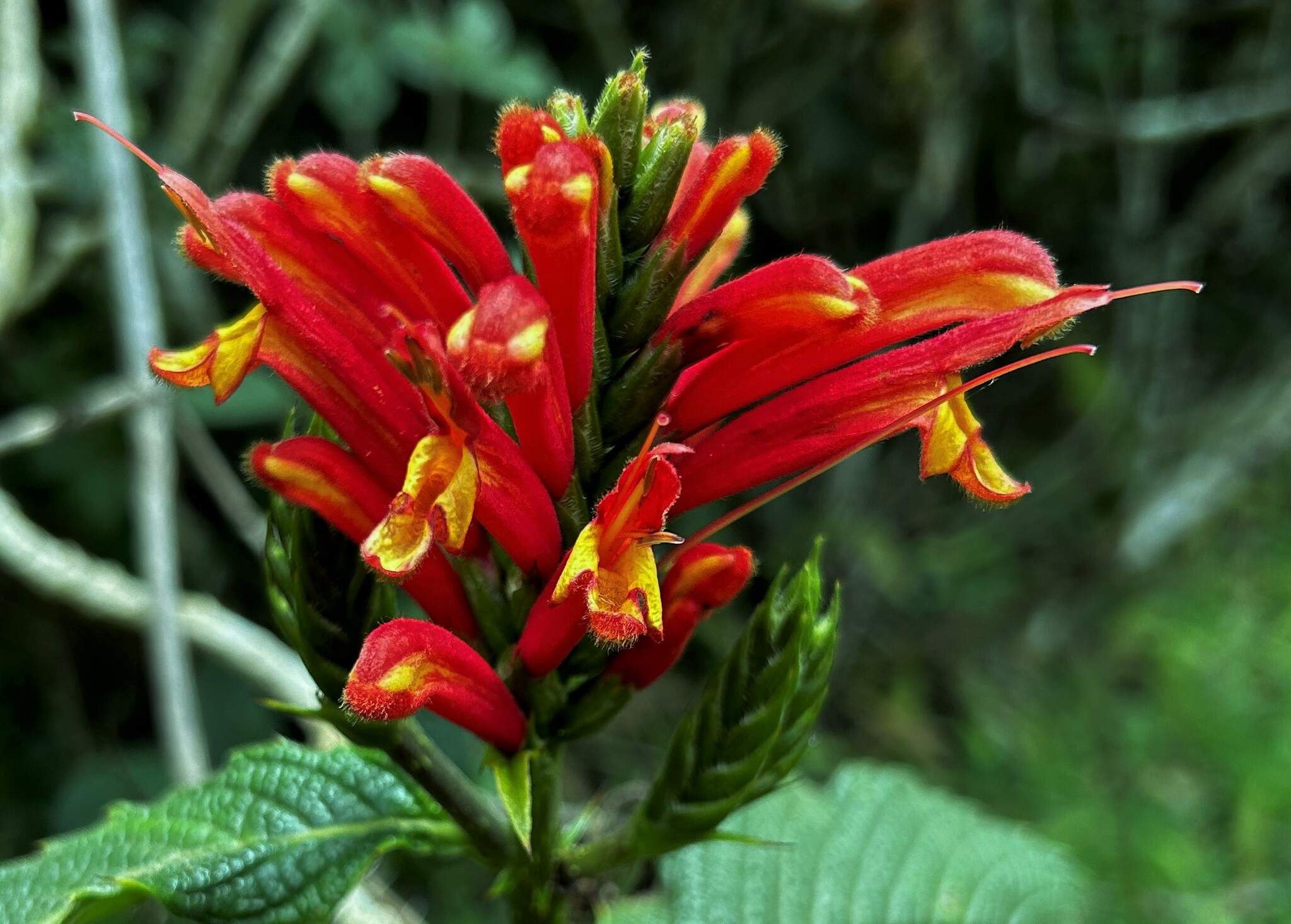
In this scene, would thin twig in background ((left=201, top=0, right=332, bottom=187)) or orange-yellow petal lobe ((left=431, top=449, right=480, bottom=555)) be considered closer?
orange-yellow petal lobe ((left=431, top=449, right=480, bottom=555))

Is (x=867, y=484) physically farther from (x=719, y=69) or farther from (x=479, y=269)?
(x=479, y=269)

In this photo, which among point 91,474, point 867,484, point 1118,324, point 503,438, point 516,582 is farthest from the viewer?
point 1118,324

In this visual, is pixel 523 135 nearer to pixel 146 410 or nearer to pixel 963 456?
pixel 963 456

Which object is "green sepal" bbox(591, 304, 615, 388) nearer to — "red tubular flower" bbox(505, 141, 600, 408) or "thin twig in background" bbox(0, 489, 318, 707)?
"red tubular flower" bbox(505, 141, 600, 408)

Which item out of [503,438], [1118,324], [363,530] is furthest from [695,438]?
[1118,324]

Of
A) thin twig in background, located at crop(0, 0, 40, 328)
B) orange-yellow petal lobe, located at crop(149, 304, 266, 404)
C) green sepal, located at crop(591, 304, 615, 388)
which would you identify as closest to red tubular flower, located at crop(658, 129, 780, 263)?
green sepal, located at crop(591, 304, 615, 388)
